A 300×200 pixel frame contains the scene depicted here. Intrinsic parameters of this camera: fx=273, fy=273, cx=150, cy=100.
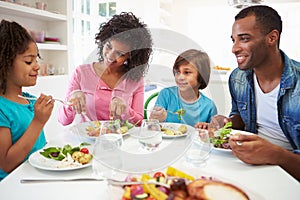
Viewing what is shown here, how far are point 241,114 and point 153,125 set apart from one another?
66 cm

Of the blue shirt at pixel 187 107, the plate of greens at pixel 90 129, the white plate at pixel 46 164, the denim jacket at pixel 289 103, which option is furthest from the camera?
the blue shirt at pixel 187 107

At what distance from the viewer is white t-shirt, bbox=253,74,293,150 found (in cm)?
122

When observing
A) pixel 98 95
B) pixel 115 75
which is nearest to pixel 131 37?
pixel 115 75

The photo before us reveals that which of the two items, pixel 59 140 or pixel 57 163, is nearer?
pixel 57 163

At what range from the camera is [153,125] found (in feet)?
2.90

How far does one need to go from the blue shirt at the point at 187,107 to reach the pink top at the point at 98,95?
0.14 m

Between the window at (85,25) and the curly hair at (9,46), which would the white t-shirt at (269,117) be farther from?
the window at (85,25)

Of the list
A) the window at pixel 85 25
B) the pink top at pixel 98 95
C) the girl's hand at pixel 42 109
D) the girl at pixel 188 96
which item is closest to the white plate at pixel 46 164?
the girl's hand at pixel 42 109

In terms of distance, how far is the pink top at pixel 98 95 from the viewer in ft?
4.63

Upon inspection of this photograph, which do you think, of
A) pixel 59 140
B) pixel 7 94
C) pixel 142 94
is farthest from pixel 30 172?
pixel 142 94

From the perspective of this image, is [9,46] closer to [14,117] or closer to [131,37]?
[14,117]

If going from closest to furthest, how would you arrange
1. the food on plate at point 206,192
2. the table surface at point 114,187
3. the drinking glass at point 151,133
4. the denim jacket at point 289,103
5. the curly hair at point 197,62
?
the food on plate at point 206,192 < the table surface at point 114,187 < the drinking glass at point 151,133 < the denim jacket at point 289,103 < the curly hair at point 197,62

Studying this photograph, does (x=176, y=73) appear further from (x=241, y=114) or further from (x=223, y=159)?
(x=223, y=159)

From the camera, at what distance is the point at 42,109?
93 cm
